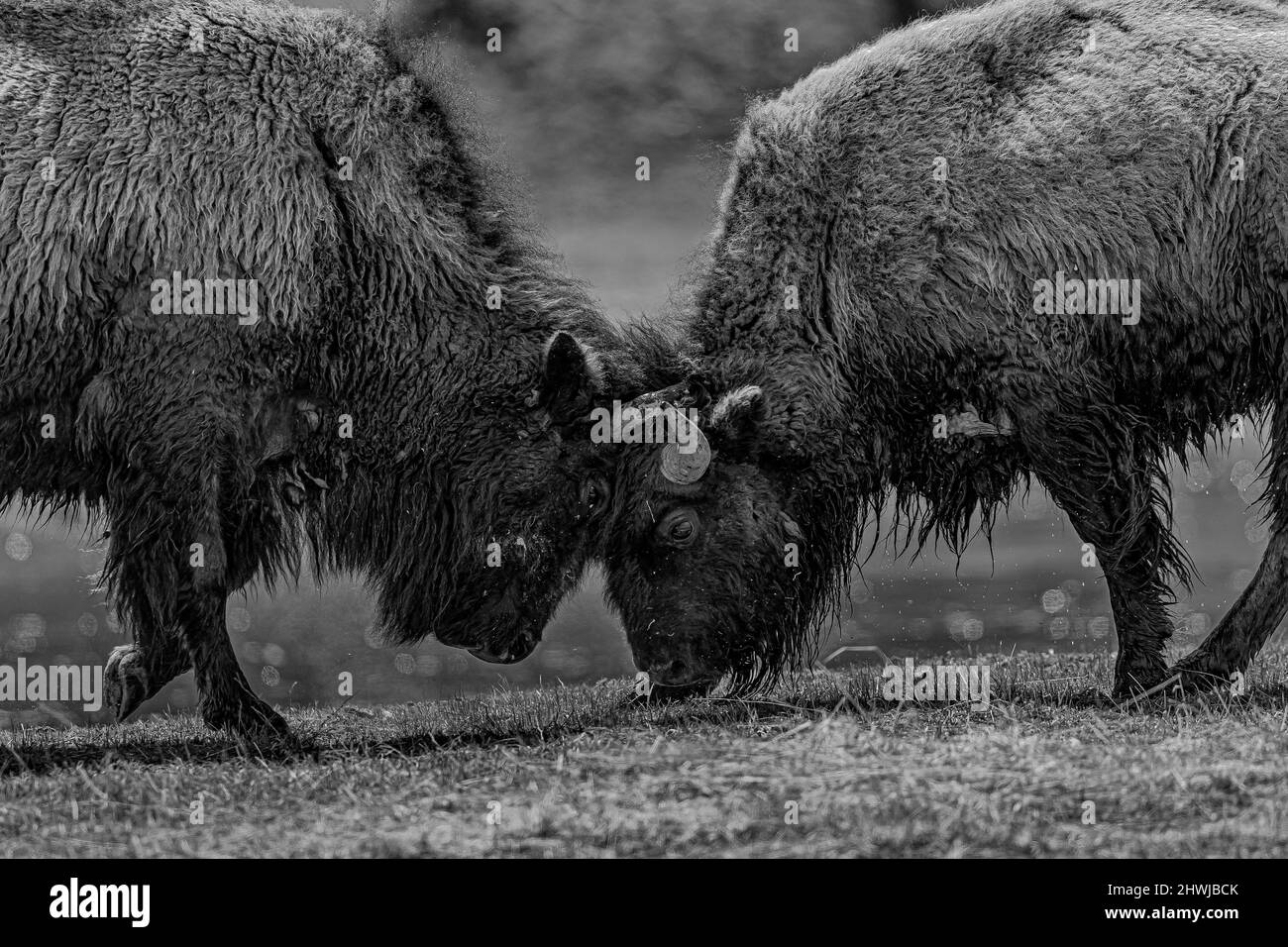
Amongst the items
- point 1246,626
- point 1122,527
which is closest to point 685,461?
point 1122,527

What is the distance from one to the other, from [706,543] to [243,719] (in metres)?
2.53

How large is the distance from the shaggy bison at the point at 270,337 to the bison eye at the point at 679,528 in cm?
36

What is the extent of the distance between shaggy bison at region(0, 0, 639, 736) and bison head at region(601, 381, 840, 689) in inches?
10.4

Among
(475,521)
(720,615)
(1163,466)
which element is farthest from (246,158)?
(1163,466)

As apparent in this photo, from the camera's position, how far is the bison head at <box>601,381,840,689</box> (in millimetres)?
7164

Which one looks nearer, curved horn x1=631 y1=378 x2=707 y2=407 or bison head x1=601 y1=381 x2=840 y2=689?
bison head x1=601 y1=381 x2=840 y2=689

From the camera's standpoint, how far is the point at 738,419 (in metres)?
7.27

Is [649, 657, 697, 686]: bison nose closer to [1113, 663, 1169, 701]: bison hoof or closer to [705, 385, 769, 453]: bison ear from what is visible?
[705, 385, 769, 453]: bison ear

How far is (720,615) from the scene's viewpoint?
7207mm

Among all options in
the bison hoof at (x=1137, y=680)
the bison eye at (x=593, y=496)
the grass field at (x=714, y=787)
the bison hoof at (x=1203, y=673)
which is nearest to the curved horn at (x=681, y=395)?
the bison eye at (x=593, y=496)

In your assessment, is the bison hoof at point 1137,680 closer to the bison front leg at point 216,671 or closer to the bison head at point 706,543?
the bison head at point 706,543

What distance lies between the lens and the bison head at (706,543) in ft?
23.5

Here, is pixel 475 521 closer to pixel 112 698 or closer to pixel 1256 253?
pixel 112 698

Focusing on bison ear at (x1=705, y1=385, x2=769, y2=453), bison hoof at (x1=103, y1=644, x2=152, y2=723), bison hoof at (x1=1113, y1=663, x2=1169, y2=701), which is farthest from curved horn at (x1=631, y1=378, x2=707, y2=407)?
bison hoof at (x1=103, y1=644, x2=152, y2=723)
